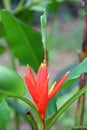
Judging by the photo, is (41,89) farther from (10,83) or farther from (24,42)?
(24,42)

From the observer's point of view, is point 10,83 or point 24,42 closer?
point 10,83

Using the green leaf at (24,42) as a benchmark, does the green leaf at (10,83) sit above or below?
above

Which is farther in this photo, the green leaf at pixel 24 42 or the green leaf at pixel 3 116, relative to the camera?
the green leaf at pixel 24 42

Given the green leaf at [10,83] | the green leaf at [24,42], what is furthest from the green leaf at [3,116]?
the green leaf at [24,42]

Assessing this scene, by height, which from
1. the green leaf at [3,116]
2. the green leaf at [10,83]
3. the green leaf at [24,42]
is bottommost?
the green leaf at [24,42]

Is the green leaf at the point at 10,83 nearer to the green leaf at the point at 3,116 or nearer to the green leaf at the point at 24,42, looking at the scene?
the green leaf at the point at 3,116

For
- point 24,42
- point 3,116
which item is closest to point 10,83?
point 3,116

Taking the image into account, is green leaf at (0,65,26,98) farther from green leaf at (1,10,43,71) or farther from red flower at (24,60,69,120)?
green leaf at (1,10,43,71)

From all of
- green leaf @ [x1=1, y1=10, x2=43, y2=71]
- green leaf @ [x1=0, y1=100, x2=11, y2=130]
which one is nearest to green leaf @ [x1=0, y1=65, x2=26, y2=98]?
green leaf @ [x1=0, y1=100, x2=11, y2=130]

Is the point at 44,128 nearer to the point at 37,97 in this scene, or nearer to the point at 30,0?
the point at 37,97
